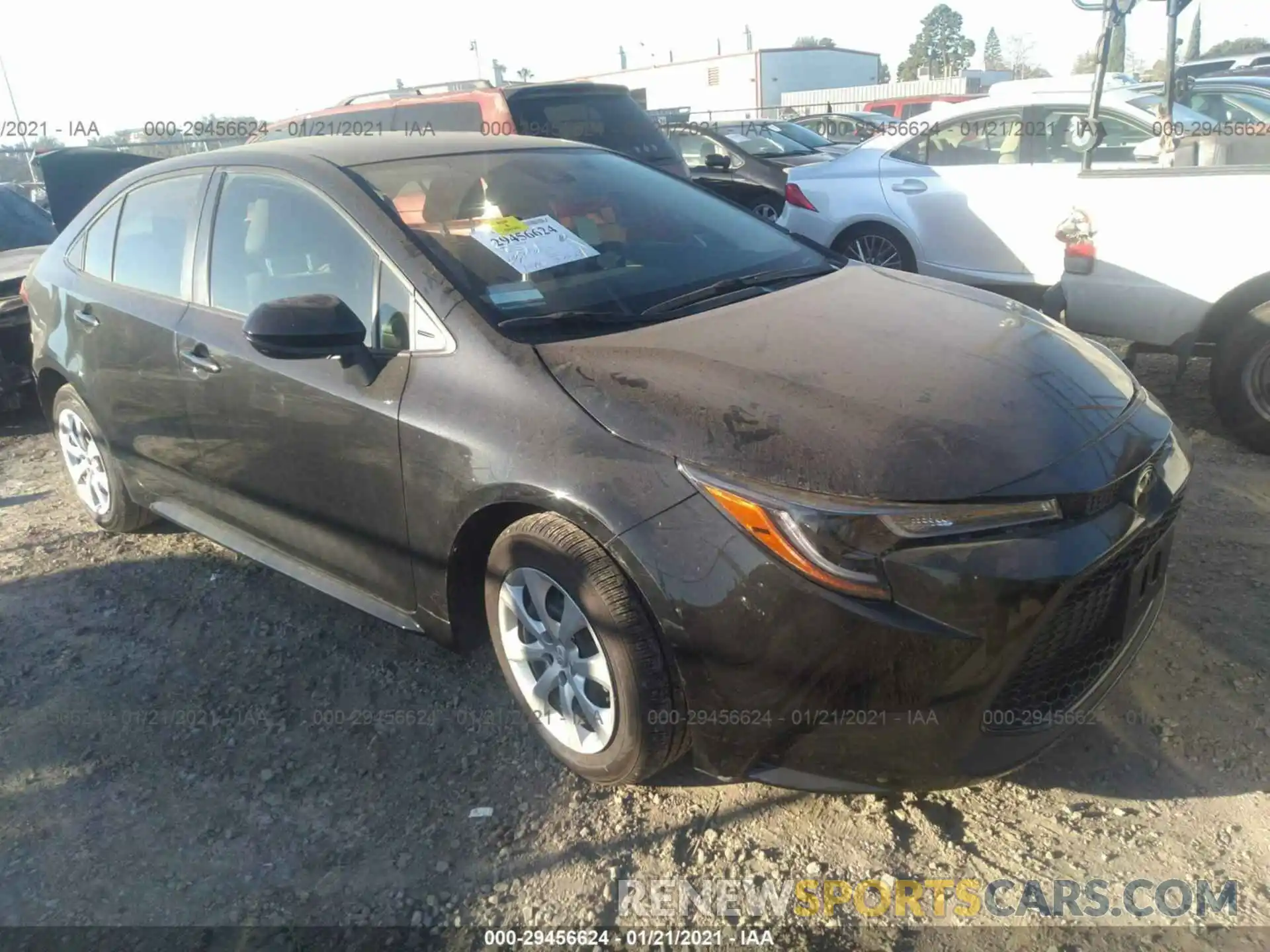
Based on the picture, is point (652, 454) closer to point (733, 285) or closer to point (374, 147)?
point (733, 285)

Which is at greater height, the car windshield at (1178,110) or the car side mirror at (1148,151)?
the car windshield at (1178,110)

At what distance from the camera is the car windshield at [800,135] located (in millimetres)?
15175

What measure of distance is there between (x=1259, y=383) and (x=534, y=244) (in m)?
3.39

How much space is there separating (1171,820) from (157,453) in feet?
11.7

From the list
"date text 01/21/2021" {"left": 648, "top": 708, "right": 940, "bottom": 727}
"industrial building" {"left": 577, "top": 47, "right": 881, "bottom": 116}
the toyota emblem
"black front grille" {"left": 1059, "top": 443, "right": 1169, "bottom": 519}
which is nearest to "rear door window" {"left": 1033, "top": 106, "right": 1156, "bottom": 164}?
the toyota emblem

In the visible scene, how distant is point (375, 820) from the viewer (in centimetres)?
260

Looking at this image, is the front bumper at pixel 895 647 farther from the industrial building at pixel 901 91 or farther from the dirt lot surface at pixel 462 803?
the industrial building at pixel 901 91

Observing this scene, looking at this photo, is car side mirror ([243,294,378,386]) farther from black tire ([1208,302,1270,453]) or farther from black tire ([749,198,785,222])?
black tire ([749,198,785,222])

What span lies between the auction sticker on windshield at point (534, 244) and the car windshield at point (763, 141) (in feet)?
34.1

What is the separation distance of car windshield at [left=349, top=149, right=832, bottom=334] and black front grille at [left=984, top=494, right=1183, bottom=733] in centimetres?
140

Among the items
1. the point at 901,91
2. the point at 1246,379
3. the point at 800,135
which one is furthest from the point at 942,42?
the point at 1246,379

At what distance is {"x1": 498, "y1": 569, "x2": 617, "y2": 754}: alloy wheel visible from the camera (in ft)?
8.14

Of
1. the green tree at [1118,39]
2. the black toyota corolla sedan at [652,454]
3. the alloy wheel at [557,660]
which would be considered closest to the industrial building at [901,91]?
the green tree at [1118,39]

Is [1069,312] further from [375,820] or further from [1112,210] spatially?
[375,820]
